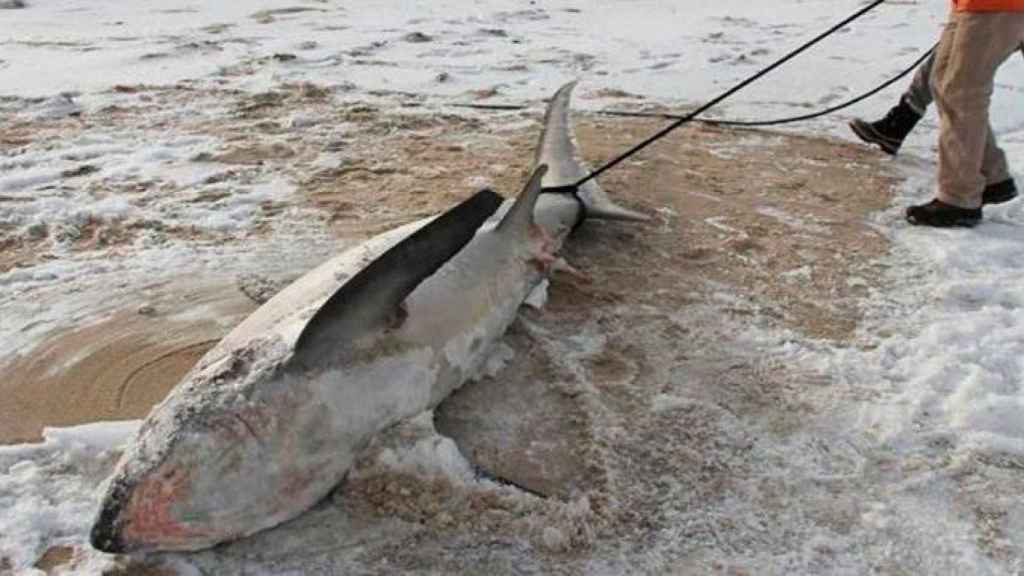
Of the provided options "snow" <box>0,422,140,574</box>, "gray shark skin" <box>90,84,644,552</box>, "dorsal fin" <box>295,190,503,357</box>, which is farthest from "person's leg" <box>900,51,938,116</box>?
"snow" <box>0,422,140,574</box>

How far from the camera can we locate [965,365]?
310 cm

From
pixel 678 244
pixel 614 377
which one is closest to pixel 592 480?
pixel 614 377

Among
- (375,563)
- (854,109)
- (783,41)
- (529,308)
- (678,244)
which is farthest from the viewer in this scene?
(783,41)

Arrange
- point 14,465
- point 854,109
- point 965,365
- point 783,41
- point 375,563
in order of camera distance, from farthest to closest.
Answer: point 783,41 → point 854,109 → point 965,365 → point 14,465 → point 375,563

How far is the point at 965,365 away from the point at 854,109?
337 cm

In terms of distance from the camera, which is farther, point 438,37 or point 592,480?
point 438,37

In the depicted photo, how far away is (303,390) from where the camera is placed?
2.42 m

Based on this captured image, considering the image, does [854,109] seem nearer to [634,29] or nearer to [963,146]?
[963,146]

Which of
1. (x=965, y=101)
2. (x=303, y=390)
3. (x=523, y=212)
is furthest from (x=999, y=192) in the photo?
(x=303, y=390)

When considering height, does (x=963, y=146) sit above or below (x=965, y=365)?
above

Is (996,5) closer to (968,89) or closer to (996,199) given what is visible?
(968,89)

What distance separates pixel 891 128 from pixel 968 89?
1025 mm

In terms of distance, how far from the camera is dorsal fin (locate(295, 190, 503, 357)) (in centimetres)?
249

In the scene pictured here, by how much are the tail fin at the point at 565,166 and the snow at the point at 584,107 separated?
488mm
